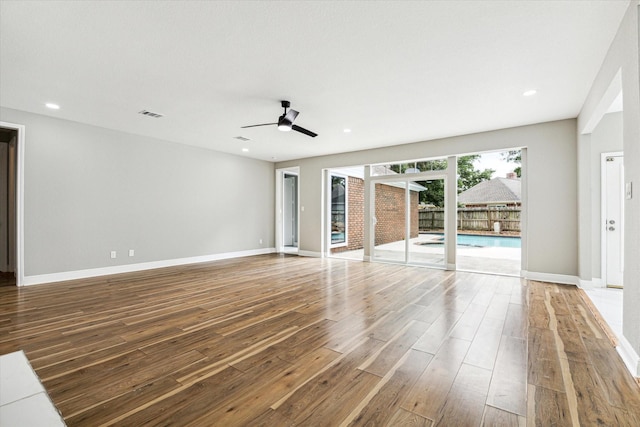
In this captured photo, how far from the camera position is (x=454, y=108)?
4.36m

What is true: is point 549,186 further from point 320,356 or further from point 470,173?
point 470,173

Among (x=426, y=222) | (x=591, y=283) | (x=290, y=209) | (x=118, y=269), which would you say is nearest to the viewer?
(x=591, y=283)

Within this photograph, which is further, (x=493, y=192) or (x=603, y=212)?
(x=493, y=192)

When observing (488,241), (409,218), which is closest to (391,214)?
(409,218)

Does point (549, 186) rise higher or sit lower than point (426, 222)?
higher

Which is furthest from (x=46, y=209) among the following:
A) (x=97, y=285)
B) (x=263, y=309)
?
(x=263, y=309)

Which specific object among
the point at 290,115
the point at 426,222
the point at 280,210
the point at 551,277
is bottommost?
the point at 551,277

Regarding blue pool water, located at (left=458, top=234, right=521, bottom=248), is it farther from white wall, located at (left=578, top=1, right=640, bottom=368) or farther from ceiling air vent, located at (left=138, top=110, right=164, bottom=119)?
ceiling air vent, located at (left=138, top=110, right=164, bottom=119)

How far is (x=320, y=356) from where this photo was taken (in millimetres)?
2301

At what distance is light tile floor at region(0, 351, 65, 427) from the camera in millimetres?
1599

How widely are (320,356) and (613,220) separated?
5.14 meters

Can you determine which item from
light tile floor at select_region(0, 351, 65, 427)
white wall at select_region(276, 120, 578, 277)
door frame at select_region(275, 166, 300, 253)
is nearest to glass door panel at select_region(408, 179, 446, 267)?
white wall at select_region(276, 120, 578, 277)

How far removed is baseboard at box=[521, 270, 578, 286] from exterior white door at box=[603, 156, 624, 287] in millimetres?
411

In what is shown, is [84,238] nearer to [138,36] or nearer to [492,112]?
[138,36]
